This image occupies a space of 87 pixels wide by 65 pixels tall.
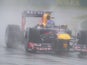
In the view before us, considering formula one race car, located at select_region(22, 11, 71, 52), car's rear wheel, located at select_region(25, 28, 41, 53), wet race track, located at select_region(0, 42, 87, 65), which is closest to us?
wet race track, located at select_region(0, 42, 87, 65)

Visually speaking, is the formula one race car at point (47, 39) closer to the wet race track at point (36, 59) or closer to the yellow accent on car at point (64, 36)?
the yellow accent on car at point (64, 36)

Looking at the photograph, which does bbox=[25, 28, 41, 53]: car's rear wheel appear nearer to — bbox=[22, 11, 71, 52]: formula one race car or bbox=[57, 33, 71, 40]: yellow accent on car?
bbox=[22, 11, 71, 52]: formula one race car

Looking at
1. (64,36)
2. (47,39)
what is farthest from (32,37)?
(64,36)

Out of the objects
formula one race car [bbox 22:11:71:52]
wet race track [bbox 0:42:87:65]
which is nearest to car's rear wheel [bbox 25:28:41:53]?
formula one race car [bbox 22:11:71:52]

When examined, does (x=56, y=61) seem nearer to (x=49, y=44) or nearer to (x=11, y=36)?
(x=49, y=44)

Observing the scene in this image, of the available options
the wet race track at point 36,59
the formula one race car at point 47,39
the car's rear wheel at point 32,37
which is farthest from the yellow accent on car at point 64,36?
the car's rear wheel at point 32,37

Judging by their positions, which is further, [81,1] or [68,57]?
[81,1]

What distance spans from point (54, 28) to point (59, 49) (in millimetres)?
1021

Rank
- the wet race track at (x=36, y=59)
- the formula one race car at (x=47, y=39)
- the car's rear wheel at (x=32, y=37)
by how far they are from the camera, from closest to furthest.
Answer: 1. the wet race track at (x=36, y=59)
2. the formula one race car at (x=47, y=39)
3. the car's rear wheel at (x=32, y=37)

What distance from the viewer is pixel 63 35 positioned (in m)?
17.4

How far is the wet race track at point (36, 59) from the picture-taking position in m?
14.4

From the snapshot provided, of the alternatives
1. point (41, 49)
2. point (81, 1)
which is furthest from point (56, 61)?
point (81, 1)

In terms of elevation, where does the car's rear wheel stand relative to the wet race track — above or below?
above

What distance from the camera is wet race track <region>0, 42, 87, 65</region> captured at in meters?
14.4
